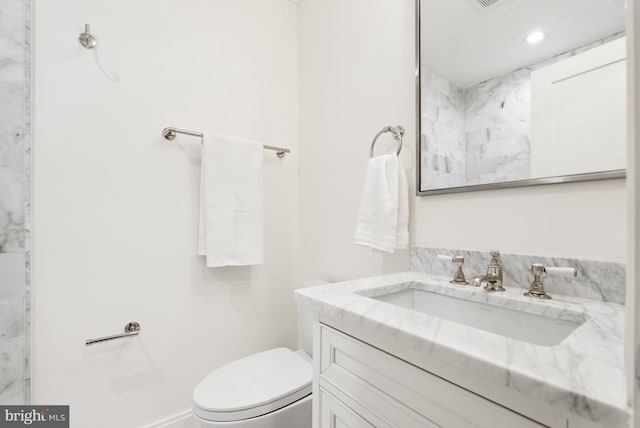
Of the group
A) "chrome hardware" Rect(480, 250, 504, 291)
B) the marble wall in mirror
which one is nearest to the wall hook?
the marble wall in mirror

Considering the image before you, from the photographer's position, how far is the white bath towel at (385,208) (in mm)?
1042

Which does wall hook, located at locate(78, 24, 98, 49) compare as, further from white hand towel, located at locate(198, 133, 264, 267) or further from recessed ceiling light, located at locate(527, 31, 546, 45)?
recessed ceiling light, located at locate(527, 31, 546, 45)

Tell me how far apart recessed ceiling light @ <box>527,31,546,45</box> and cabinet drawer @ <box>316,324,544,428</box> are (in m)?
0.95

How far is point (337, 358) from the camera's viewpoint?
0.73m

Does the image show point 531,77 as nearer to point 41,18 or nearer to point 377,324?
point 377,324

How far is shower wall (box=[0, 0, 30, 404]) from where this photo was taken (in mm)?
1004

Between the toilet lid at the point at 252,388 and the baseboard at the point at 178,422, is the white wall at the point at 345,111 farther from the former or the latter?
the baseboard at the point at 178,422

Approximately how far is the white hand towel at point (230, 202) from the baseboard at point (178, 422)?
72cm

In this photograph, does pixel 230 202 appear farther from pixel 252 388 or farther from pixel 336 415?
pixel 336 415

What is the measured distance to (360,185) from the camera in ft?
4.50

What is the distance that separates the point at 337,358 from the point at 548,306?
509 mm

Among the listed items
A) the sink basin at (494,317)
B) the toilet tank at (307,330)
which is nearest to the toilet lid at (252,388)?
the toilet tank at (307,330)

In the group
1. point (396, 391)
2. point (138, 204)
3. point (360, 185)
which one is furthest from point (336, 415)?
point (138, 204)

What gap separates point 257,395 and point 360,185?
95cm
